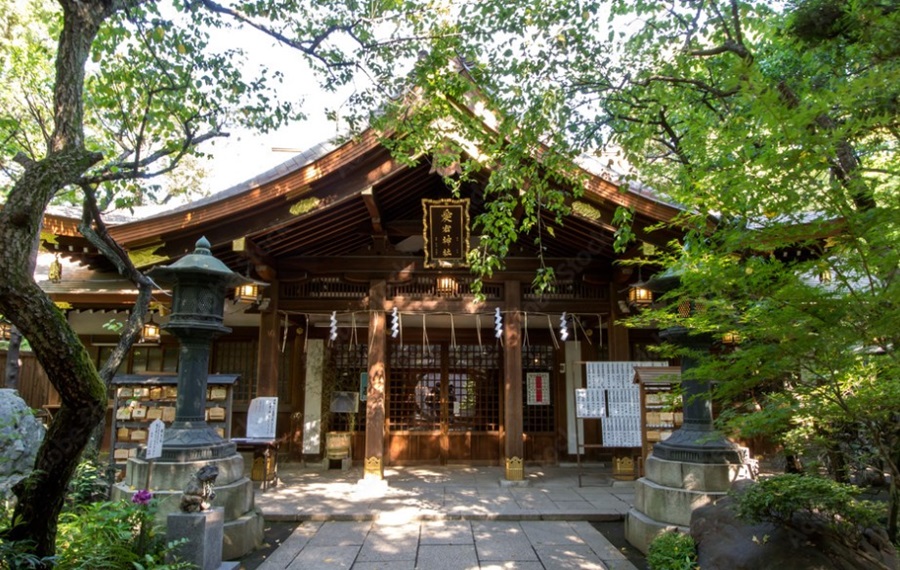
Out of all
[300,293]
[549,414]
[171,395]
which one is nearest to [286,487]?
[171,395]

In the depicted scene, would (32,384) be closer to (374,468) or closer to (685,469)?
(374,468)

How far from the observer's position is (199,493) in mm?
4766

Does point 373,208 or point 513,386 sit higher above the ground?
point 373,208

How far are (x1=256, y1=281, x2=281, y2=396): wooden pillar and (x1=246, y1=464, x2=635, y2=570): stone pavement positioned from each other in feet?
5.57

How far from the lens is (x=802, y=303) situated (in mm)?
3209

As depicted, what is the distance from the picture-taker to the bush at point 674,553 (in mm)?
4500

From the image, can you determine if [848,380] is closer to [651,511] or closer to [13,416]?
[651,511]

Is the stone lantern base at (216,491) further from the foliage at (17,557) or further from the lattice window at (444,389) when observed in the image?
the lattice window at (444,389)

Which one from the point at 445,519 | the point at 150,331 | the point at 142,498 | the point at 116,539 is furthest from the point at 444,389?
the point at 116,539

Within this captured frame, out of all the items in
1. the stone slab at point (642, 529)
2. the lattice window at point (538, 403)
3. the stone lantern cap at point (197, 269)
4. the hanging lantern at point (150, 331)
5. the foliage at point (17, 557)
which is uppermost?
the stone lantern cap at point (197, 269)

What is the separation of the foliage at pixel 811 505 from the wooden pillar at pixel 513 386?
5087 millimetres

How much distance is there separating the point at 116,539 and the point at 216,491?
4.09 ft

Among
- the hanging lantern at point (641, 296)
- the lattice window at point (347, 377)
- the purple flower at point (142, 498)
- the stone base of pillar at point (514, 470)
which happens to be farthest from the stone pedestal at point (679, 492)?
the lattice window at point (347, 377)

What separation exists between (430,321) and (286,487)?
423 cm
